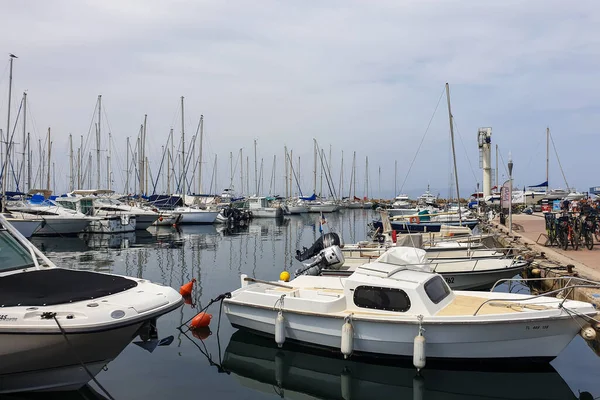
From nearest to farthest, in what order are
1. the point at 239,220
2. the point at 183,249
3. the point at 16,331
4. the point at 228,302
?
the point at 16,331, the point at 228,302, the point at 183,249, the point at 239,220

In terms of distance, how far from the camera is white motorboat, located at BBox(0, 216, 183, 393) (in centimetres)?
678

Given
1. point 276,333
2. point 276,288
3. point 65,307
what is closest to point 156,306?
point 65,307

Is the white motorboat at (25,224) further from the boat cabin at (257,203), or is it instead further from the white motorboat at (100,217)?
the boat cabin at (257,203)

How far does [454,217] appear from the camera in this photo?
1427 inches

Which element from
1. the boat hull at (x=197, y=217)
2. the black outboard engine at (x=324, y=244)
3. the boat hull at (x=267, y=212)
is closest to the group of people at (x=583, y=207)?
the black outboard engine at (x=324, y=244)

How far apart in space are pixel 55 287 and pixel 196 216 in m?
42.7

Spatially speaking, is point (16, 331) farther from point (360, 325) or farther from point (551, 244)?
point (551, 244)

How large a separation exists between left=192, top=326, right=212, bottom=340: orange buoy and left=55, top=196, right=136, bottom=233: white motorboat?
3015 centimetres

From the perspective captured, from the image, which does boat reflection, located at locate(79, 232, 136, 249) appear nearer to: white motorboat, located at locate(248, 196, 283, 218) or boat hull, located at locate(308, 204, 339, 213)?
white motorboat, located at locate(248, 196, 283, 218)

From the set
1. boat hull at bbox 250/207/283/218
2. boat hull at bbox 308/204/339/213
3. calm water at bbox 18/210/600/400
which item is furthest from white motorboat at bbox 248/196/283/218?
calm water at bbox 18/210/600/400

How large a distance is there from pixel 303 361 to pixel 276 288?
2.50m

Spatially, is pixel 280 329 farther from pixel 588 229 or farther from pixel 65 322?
pixel 588 229

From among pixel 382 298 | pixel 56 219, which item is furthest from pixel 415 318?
pixel 56 219

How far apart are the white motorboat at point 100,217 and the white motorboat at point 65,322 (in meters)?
32.7
